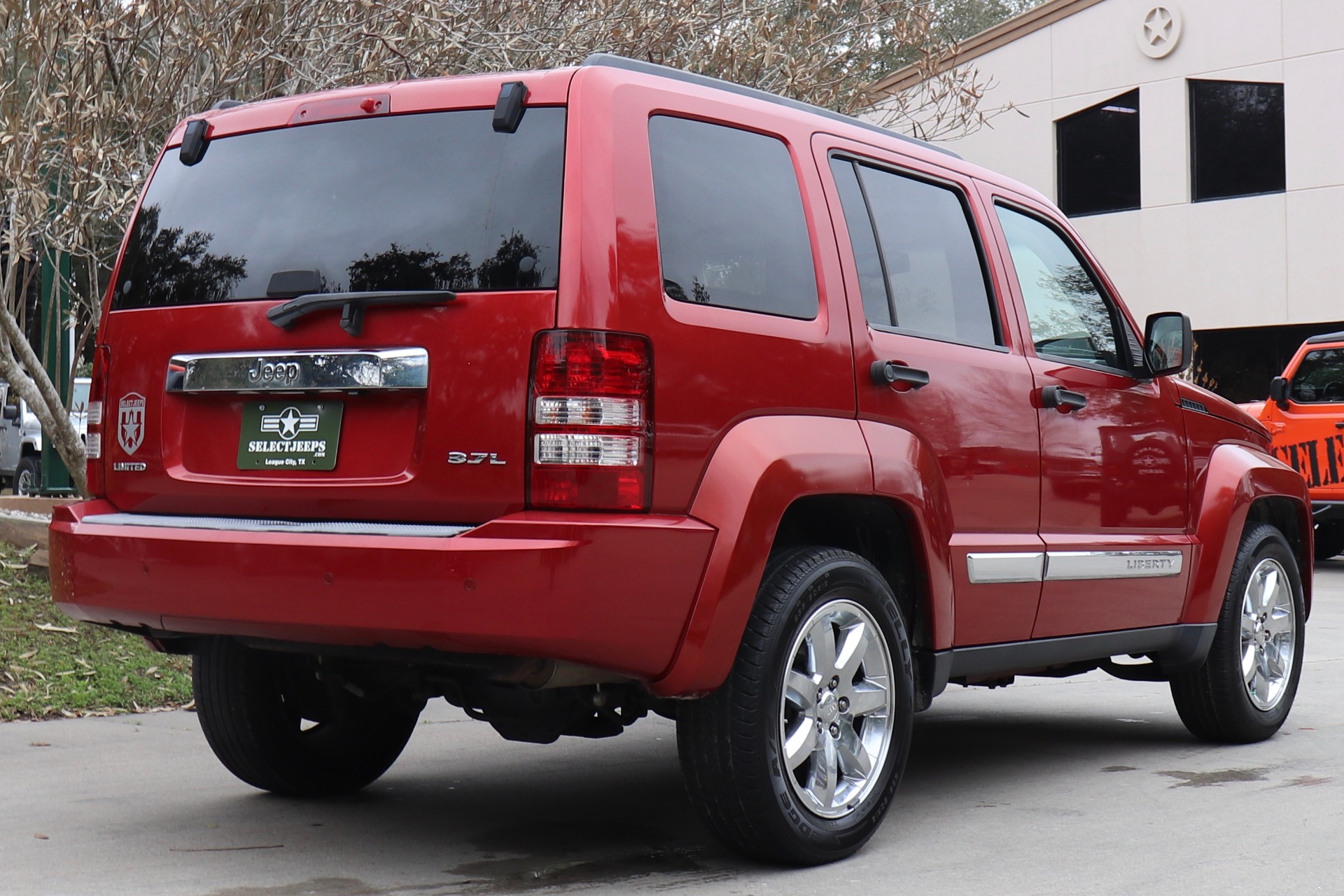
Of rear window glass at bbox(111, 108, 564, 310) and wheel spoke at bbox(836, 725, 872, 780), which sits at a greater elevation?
rear window glass at bbox(111, 108, 564, 310)

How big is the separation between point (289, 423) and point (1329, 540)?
46.3 feet

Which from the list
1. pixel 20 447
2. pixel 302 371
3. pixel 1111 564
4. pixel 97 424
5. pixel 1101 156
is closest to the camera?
pixel 302 371

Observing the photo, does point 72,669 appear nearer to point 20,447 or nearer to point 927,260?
point 927,260

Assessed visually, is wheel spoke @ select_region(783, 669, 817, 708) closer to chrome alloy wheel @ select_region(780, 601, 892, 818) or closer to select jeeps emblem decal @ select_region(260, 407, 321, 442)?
chrome alloy wheel @ select_region(780, 601, 892, 818)

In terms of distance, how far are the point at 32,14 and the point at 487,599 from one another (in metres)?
5.13

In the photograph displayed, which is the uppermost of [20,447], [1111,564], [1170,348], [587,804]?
[1170,348]

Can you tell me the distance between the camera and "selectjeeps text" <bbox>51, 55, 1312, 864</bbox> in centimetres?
388

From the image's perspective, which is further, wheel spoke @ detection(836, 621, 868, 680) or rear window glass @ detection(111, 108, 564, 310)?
wheel spoke @ detection(836, 621, 868, 680)

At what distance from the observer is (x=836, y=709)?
4.49 m

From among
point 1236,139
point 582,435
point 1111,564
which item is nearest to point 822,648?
point 582,435

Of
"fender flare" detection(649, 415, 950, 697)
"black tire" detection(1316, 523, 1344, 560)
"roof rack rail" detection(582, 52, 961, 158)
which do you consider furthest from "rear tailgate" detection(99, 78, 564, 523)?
"black tire" detection(1316, 523, 1344, 560)

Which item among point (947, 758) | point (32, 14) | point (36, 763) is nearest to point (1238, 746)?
point (947, 758)

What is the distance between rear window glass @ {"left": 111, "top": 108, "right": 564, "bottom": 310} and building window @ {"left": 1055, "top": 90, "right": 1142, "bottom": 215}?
21819 millimetres

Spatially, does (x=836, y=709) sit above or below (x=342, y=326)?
below
